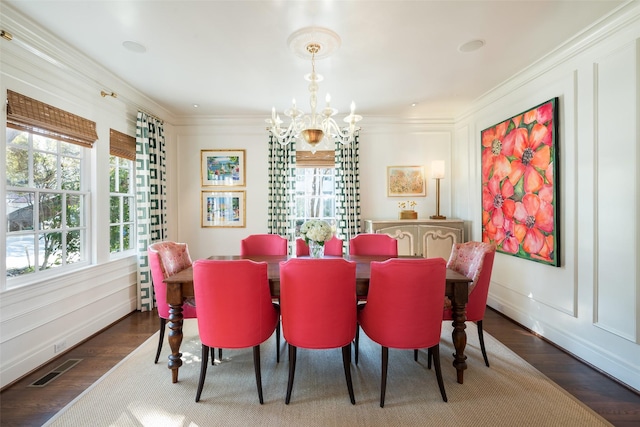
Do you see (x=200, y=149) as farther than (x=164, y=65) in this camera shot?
Yes

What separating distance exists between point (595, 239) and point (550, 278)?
63 cm

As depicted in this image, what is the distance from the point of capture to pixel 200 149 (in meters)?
4.71

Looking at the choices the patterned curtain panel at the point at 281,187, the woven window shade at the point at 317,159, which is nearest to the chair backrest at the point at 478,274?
the woven window shade at the point at 317,159

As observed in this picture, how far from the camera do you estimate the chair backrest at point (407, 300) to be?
1847mm

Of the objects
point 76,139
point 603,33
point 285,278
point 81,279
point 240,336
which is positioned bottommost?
point 240,336

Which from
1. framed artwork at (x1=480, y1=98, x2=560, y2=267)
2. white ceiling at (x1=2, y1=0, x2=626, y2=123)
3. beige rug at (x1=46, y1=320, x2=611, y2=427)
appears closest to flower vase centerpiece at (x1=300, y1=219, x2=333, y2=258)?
beige rug at (x1=46, y1=320, x2=611, y2=427)

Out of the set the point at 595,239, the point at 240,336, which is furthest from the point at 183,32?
the point at 595,239

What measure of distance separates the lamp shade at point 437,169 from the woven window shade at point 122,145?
4235 mm

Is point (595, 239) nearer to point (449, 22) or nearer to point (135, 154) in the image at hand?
point (449, 22)

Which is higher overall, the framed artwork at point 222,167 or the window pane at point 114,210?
the framed artwork at point 222,167

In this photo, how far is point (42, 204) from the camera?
2.63m

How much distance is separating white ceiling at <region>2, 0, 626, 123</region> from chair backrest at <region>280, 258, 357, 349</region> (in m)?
1.85

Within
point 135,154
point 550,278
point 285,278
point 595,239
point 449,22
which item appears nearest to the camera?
point 285,278

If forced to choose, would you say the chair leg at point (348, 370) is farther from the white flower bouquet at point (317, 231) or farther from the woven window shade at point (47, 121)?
the woven window shade at point (47, 121)
